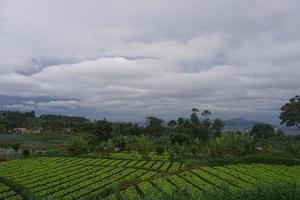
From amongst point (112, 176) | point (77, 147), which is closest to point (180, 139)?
point (77, 147)

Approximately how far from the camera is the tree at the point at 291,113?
3376 inches

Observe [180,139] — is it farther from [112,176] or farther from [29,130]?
[29,130]

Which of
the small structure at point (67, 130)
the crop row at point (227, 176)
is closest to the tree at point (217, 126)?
the small structure at point (67, 130)

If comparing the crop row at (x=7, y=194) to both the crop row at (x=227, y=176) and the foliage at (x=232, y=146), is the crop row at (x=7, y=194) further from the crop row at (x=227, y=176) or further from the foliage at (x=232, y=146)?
the foliage at (x=232, y=146)

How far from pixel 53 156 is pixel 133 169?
699 inches

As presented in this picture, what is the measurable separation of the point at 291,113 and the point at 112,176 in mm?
60130

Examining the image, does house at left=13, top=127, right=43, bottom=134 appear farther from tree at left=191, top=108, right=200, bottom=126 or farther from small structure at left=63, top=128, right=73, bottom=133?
tree at left=191, top=108, right=200, bottom=126

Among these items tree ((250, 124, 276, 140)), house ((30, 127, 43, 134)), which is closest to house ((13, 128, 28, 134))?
house ((30, 127, 43, 134))

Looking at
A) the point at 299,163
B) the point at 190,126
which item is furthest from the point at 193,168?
the point at 190,126

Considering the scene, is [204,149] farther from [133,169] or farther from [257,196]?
[257,196]

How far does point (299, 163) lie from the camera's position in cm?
4244

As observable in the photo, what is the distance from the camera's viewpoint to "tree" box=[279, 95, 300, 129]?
3376 inches

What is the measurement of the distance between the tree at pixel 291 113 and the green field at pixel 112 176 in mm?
47687

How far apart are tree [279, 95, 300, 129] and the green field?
47.7 meters
